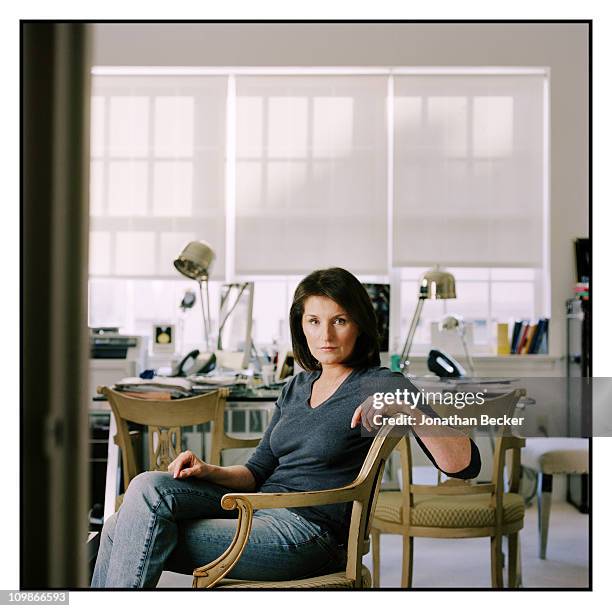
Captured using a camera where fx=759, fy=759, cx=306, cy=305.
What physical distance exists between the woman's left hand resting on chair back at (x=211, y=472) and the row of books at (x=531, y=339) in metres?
2.92

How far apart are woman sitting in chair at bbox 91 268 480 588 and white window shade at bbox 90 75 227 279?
265 cm

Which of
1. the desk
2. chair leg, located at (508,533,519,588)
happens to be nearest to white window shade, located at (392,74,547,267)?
the desk

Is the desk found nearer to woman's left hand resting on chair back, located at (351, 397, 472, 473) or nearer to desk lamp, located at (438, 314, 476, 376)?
woman's left hand resting on chair back, located at (351, 397, 472, 473)

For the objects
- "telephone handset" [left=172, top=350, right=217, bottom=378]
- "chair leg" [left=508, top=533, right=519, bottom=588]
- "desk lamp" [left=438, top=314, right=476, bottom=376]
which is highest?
"desk lamp" [left=438, top=314, right=476, bottom=376]

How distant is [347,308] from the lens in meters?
2.01

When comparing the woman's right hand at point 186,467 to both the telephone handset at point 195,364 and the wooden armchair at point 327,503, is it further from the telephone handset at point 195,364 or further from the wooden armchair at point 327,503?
the telephone handset at point 195,364

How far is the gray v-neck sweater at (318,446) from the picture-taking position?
A: 5.95 ft

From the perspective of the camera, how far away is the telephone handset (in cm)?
348

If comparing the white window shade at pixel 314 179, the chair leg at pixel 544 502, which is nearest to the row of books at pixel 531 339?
the white window shade at pixel 314 179

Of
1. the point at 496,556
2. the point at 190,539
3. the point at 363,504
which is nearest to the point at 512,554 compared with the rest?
the point at 496,556

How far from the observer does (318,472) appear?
1.83 m

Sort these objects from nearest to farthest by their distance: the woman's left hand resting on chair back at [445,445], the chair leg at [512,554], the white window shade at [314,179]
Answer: the woman's left hand resting on chair back at [445,445]
the chair leg at [512,554]
the white window shade at [314,179]
